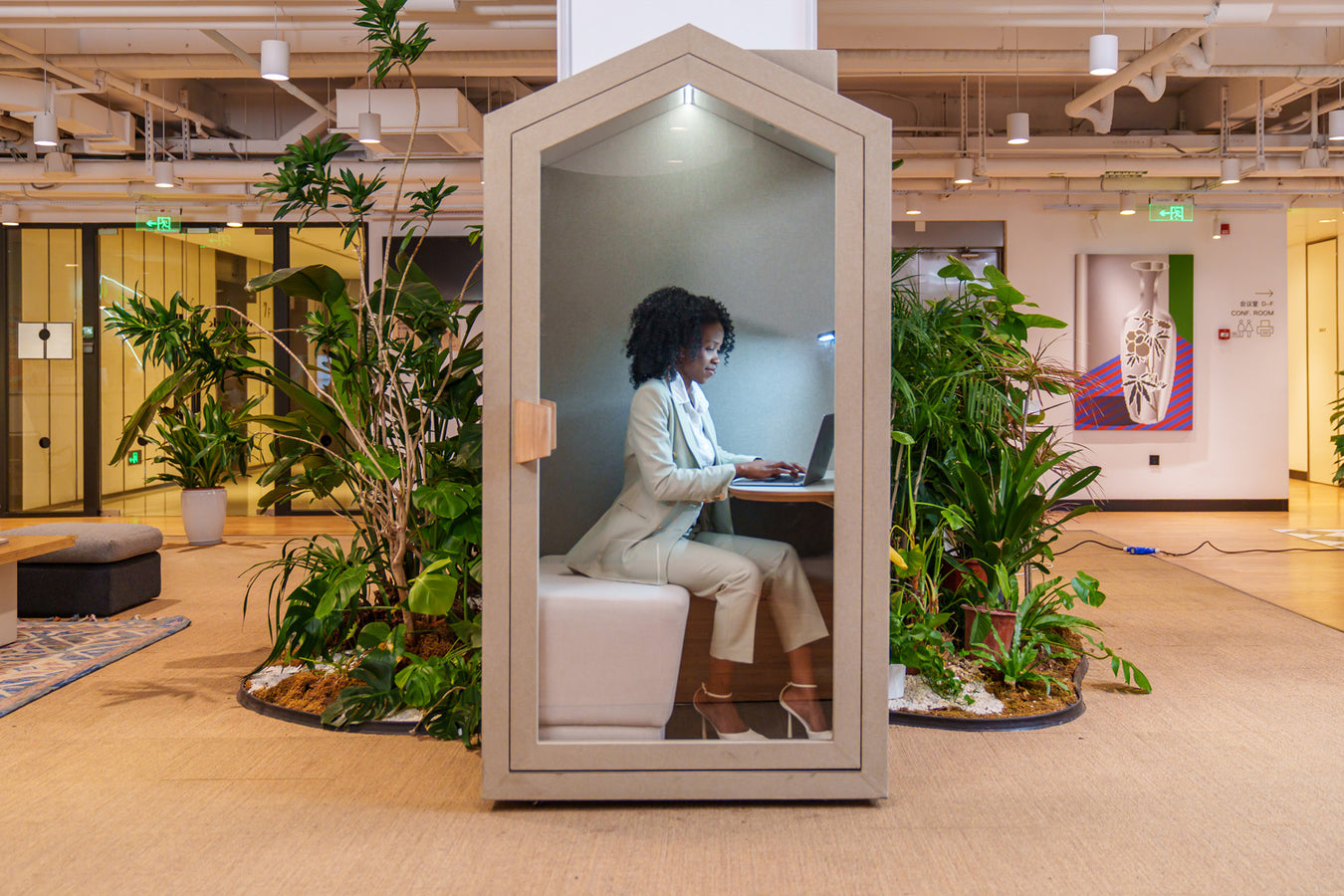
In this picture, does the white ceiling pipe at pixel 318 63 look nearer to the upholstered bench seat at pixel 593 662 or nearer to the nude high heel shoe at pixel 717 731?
the upholstered bench seat at pixel 593 662

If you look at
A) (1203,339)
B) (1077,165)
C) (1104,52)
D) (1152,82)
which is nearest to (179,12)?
(1104,52)

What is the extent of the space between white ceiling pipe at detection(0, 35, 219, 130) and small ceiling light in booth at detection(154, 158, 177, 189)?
1.28 feet

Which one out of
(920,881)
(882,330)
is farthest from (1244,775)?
(882,330)

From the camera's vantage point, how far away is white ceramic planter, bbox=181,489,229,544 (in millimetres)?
7496

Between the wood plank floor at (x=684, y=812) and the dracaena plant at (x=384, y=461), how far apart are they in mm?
320

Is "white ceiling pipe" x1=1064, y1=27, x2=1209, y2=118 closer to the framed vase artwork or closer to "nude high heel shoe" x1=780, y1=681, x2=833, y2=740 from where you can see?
the framed vase artwork

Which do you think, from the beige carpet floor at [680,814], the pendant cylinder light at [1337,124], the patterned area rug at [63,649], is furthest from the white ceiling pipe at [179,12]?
the pendant cylinder light at [1337,124]

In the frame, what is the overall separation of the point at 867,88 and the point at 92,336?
7.14 m

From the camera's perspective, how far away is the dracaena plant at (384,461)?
3.47m

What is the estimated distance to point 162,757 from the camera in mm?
3170

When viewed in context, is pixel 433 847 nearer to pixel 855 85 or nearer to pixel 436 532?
pixel 436 532

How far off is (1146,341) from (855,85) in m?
3.55

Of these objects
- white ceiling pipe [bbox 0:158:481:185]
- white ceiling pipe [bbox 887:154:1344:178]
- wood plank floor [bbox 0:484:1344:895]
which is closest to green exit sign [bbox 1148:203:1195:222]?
white ceiling pipe [bbox 887:154:1344:178]

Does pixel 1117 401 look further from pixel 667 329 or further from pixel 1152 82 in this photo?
pixel 667 329
